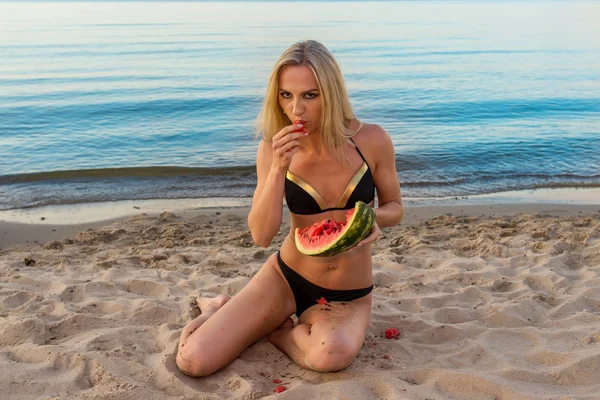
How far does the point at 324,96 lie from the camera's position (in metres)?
4.31

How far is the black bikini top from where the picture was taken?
4.52 m

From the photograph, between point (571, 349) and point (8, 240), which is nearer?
point (571, 349)

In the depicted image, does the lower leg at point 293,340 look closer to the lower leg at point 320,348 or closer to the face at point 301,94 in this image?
the lower leg at point 320,348

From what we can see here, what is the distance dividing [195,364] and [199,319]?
0.57 meters

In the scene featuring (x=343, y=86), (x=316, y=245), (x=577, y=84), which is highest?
(x=343, y=86)

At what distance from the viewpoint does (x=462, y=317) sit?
518 cm

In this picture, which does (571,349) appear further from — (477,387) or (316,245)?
(316,245)

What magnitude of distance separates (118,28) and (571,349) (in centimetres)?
4738

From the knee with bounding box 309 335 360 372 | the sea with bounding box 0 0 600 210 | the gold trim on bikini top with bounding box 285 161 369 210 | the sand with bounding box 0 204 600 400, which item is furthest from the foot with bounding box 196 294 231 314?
the sea with bounding box 0 0 600 210

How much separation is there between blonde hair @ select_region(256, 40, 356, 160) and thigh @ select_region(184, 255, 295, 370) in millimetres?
1094

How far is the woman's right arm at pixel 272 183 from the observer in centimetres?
420

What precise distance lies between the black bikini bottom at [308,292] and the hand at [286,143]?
94 cm

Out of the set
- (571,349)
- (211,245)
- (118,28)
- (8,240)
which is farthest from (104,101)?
(118,28)

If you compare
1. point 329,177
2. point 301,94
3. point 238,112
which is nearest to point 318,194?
point 329,177
